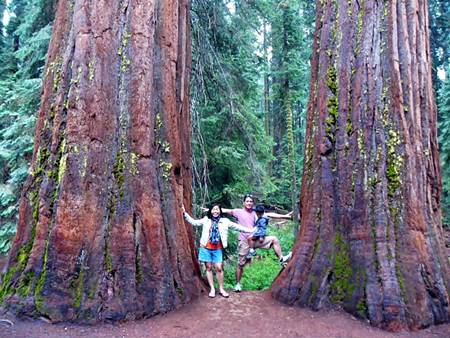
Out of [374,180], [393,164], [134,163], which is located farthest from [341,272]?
[134,163]

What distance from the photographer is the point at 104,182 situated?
5.04m

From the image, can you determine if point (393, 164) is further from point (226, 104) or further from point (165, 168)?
point (226, 104)

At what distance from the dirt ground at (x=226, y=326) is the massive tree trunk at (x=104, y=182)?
6.7 inches

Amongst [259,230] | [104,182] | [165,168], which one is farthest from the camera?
[259,230]

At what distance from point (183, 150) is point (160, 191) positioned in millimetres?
1240

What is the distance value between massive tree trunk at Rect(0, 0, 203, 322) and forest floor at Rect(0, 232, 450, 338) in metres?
0.17

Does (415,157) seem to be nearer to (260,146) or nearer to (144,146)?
(144,146)

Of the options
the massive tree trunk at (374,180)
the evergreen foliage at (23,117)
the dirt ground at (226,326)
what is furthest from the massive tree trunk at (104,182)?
the evergreen foliage at (23,117)

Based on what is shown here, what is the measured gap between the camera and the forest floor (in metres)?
4.31

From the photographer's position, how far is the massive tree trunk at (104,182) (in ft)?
15.4

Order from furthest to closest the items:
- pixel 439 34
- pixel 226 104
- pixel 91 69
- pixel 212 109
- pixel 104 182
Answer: pixel 439 34, pixel 212 109, pixel 226 104, pixel 91 69, pixel 104 182

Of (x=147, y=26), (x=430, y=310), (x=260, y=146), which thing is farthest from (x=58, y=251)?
(x=260, y=146)

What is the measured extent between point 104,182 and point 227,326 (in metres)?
2.41

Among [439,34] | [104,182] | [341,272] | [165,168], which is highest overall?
[439,34]
